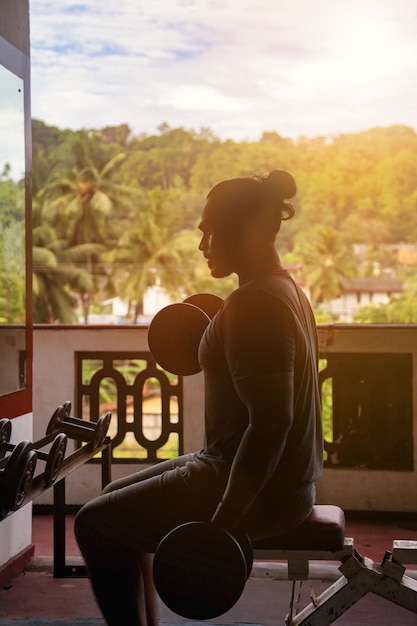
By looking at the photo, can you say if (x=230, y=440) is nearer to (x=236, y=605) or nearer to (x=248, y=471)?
(x=248, y=471)

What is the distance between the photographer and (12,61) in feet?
A: 9.96

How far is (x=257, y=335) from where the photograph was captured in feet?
5.87

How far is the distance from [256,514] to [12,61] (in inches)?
77.8

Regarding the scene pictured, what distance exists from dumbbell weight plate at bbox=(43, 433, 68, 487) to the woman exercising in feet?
0.78

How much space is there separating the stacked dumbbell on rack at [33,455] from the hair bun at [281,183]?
0.86m

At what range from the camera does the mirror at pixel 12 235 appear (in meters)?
3.03

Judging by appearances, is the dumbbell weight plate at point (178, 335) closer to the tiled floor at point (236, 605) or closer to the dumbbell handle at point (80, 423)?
the dumbbell handle at point (80, 423)

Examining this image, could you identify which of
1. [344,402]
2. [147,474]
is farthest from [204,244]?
[344,402]

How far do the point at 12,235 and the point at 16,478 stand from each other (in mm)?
1386

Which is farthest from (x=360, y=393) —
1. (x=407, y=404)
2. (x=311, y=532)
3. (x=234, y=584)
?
(x=234, y=584)

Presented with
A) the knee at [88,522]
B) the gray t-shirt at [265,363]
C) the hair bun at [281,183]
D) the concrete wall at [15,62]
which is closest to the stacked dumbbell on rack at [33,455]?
the knee at [88,522]

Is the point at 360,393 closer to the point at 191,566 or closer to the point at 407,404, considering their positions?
the point at 407,404

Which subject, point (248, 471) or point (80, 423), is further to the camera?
point (80, 423)

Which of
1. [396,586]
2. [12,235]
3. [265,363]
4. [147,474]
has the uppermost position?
[12,235]
